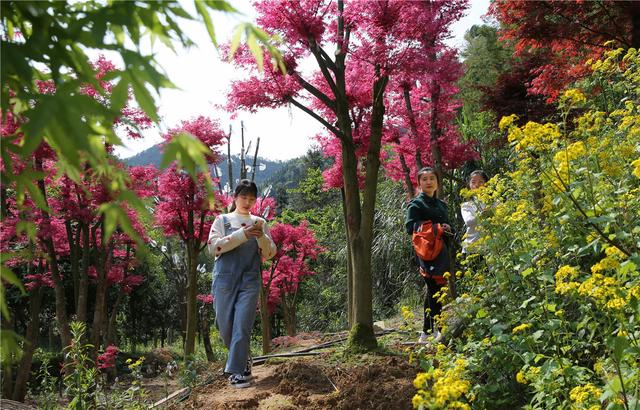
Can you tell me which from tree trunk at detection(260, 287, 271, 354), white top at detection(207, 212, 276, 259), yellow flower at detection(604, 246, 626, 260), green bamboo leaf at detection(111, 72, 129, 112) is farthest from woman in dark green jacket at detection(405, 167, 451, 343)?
green bamboo leaf at detection(111, 72, 129, 112)

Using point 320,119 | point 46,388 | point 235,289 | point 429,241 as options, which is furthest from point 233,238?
point 46,388

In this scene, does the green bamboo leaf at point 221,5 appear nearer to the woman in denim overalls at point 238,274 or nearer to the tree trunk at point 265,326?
the woman in denim overalls at point 238,274

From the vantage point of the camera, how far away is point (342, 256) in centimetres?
1313

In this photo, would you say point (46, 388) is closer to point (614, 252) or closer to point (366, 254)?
point (366, 254)

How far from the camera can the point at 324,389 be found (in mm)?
3428

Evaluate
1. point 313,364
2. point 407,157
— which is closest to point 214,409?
point 313,364

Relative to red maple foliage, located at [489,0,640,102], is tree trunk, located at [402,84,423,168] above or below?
below

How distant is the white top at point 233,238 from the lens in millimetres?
3881

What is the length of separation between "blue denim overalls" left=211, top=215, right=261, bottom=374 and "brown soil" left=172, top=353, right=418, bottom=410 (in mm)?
297

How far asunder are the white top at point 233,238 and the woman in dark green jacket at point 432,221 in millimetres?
1106

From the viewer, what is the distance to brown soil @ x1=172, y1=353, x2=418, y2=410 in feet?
9.92

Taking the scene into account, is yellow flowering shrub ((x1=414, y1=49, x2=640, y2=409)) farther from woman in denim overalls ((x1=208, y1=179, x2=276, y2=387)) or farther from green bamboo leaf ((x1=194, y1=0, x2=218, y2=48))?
woman in denim overalls ((x1=208, y1=179, x2=276, y2=387))

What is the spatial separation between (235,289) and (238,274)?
0.11 metres

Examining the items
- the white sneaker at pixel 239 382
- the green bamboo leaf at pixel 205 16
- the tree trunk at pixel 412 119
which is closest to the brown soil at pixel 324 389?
the white sneaker at pixel 239 382
